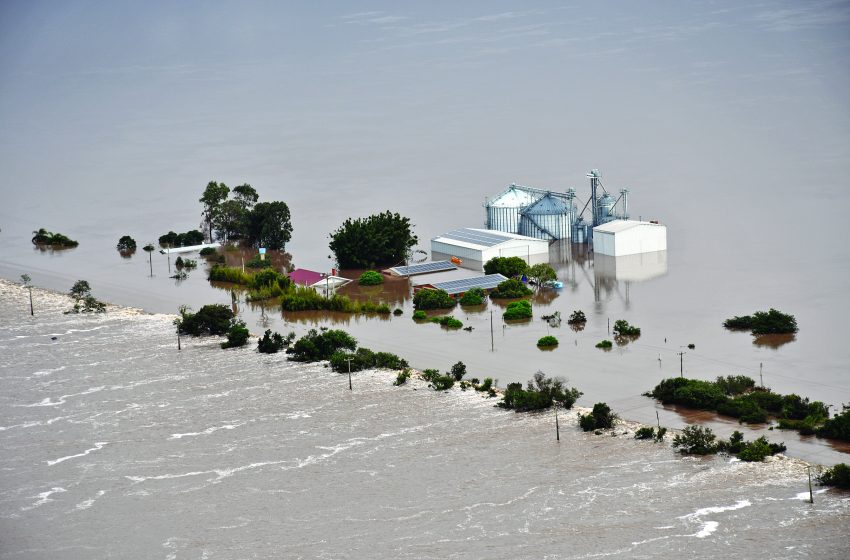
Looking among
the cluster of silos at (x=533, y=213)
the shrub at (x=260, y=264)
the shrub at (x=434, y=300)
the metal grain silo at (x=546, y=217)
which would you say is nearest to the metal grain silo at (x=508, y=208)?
the cluster of silos at (x=533, y=213)

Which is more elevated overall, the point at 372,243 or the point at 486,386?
the point at 372,243

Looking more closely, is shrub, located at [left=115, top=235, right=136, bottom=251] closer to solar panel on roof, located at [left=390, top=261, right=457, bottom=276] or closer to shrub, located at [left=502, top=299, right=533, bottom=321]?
solar panel on roof, located at [left=390, top=261, right=457, bottom=276]

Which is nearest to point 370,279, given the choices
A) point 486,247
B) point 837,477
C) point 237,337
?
point 486,247

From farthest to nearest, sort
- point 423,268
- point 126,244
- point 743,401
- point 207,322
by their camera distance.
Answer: point 126,244 < point 423,268 < point 207,322 < point 743,401

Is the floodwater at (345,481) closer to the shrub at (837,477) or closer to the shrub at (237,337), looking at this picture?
the shrub at (837,477)

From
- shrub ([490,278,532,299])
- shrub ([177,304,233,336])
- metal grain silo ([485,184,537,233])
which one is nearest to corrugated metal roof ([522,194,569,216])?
metal grain silo ([485,184,537,233])

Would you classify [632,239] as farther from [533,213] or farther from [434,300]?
[434,300]
